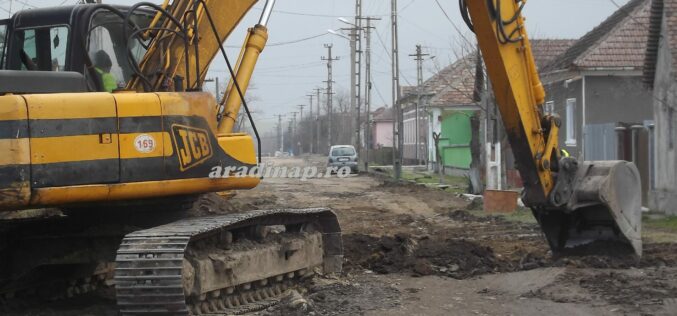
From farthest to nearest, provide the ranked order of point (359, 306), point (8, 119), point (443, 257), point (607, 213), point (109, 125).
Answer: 1. point (443, 257)
2. point (607, 213)
3. point (359, 306)
4. point (109, 125)
5. point (8, 119)

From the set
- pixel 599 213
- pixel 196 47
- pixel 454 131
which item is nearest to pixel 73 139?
pixel 196 47

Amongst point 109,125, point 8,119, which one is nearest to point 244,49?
point 109,125

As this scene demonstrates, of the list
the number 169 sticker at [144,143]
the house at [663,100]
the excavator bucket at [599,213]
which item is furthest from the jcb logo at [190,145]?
the house at [663,100]

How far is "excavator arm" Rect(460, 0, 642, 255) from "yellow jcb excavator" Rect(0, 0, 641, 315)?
0.02m

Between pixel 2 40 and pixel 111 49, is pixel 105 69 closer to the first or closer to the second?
pixel 111 49

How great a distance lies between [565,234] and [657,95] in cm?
841

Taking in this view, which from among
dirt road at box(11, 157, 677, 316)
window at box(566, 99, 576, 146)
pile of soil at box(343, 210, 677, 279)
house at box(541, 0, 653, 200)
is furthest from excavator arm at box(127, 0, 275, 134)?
window at box(566, 99, 576, 146)

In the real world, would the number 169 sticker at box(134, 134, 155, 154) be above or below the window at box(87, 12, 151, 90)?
below

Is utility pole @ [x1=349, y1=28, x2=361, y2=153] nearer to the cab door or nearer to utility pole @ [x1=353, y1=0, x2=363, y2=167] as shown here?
utility pole @ [x1=353, y1=0, x2=363, y2=167]

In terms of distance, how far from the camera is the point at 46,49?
7172 millimetres

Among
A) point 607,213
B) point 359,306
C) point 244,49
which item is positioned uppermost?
point 244,49

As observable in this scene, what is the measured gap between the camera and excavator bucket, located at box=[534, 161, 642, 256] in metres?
9.48

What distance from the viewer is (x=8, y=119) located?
6.08 meters

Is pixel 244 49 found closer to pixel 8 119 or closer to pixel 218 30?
pixel 218 30
